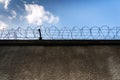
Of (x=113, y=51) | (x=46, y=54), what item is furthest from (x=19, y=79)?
(x=113, y=51)

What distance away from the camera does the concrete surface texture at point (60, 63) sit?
13.3 ft

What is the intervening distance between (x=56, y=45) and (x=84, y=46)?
Result: 629 millimetres

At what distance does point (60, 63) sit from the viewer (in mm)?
4281

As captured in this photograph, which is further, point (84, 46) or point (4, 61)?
point (84, 46)

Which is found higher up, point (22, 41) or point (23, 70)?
point (22, 41)

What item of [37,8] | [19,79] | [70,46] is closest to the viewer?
[19,79]

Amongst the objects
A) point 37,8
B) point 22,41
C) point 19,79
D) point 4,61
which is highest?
point 37,8

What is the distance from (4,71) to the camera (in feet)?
13.8

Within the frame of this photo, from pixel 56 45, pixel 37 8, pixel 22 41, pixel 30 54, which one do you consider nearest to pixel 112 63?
pixel 56 45

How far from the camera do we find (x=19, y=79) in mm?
4031

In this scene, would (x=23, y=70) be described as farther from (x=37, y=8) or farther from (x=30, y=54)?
(x=37, y=8)

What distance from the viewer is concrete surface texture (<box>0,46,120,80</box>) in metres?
4.05

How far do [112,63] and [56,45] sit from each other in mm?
1286

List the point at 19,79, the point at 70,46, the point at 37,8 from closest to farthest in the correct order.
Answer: the point at 19,79 < the point at 70,46 < the point at 37,8
